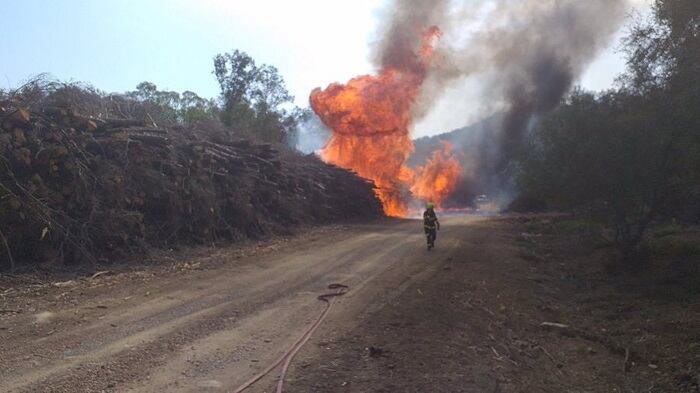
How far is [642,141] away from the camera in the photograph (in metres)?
12.2

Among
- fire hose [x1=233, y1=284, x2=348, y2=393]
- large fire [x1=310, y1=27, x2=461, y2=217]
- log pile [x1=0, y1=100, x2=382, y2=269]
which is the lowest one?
fire hose [x1=233, y1=284, x2=348, y2=393]

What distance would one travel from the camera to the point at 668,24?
11461 millimetres

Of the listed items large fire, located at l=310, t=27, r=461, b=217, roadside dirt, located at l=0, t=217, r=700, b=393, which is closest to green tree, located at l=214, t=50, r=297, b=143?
large fire, located at l=310, t=27, r=461, b=217

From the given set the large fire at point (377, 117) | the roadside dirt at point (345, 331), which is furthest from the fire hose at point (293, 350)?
the large fire at point (377, 117)

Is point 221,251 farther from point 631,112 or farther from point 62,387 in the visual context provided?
point 631,112

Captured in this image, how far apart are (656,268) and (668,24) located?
5.84 m

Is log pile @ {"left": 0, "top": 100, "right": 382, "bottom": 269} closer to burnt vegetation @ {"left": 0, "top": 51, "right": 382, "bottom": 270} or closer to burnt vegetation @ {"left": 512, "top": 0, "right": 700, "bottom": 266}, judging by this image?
burnt vegetation @ {"left": 0, "top": 51, "right": 382, "bottom": 270}

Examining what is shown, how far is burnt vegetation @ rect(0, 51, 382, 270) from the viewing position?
10.4m

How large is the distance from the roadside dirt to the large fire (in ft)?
63.2

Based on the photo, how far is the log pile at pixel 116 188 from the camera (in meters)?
10.3

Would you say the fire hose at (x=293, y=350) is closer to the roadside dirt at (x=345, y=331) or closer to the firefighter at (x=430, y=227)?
the roadside dirt at (x=345, y=331)

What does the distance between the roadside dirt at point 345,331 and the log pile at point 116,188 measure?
1161 mm

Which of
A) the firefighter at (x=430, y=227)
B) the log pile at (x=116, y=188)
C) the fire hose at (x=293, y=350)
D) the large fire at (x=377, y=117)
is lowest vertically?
the fire hose at (x=293, y=350)

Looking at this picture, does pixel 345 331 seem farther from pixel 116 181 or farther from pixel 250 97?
pixel 250 97
